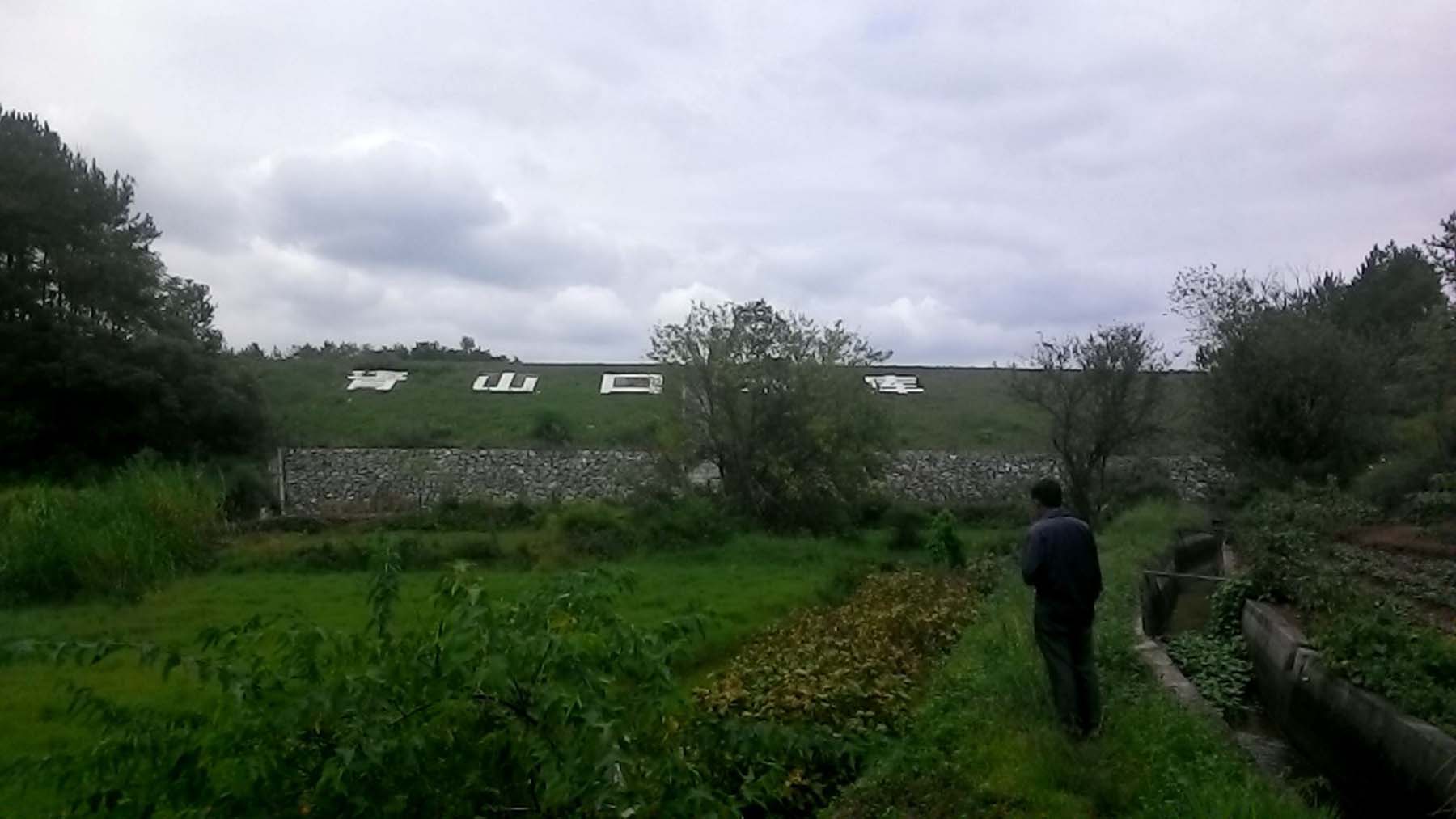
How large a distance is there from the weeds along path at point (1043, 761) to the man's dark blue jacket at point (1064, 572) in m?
0.83

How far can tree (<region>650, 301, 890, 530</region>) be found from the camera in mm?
31719

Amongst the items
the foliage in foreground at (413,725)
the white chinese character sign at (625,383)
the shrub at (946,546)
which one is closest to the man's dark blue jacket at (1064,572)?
the foliage in foreground at (413,725)

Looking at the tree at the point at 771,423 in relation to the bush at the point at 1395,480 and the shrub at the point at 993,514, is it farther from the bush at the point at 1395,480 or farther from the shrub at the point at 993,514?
the bush at the point at 1395,480

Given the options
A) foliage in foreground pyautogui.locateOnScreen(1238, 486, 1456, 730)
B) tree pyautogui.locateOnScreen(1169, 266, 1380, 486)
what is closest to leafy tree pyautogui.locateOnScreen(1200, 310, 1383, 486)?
tree pyautogui.locateOnScreen(1169, 266, 1380, 486)

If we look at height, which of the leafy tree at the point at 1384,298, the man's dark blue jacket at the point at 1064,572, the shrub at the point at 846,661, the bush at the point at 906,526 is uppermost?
the leafy tree at the point at 1384,298

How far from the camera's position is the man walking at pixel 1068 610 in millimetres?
8602

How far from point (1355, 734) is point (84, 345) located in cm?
3576

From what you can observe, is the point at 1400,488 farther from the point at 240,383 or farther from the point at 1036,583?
the point at 240,383

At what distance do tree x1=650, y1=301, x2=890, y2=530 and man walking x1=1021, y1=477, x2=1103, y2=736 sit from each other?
22.4 meters

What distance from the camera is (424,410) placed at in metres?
50.1

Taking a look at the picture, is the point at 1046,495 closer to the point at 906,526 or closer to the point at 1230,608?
the point at 1230,608

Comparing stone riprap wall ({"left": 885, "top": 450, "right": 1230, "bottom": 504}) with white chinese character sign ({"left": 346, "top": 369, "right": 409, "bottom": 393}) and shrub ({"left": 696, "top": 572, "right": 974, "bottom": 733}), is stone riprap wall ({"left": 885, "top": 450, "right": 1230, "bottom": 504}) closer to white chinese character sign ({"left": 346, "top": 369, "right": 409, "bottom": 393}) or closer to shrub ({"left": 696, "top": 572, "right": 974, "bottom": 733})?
shrub ({"left": 696, "top": 572, "right": 974, "bottom": 733})

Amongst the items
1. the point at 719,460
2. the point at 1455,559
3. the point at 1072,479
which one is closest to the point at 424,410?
the point at 719,460

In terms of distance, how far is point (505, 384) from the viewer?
5544 cm
